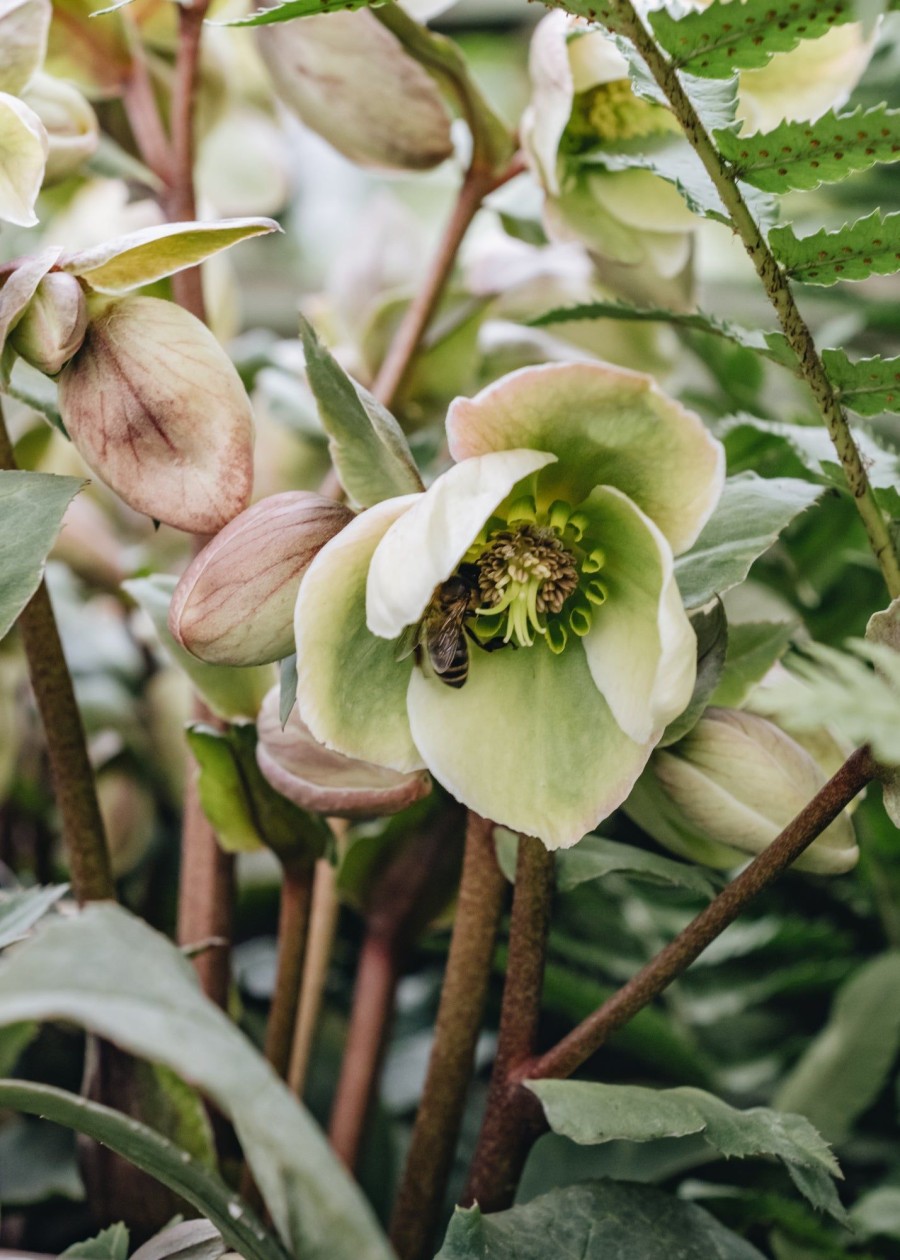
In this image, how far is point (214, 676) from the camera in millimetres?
360

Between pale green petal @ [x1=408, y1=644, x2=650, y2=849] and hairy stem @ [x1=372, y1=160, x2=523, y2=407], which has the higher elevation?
hairy stem @ [x1=372, y1=160, x2=523, y2=407]

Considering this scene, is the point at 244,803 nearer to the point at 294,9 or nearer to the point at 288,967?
the point at 288,967

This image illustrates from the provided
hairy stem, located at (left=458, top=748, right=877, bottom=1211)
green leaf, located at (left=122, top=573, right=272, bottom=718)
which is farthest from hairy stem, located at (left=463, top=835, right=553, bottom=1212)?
green leaf, located at (left=122, top=573, right=272, bottom=718)

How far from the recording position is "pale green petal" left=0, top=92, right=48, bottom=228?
296 mm

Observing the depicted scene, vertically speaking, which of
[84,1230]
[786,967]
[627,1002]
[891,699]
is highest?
[891,699]

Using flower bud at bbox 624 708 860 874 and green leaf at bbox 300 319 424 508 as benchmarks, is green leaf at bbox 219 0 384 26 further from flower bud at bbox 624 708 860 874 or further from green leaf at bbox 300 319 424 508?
flower bud at bbox 624 708 860 874

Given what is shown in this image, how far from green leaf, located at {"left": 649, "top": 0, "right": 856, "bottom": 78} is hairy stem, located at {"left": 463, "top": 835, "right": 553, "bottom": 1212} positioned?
0.59ft

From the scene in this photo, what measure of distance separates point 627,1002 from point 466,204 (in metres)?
0.29

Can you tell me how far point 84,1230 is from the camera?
1.37 feet

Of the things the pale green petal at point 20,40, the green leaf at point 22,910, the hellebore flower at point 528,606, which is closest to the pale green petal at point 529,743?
the hellebore flower at point 528,606

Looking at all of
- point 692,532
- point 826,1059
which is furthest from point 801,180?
point 826,1059

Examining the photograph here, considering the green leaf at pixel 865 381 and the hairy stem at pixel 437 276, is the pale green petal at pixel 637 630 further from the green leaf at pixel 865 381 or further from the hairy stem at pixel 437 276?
the hairy stem at pixel 437 276

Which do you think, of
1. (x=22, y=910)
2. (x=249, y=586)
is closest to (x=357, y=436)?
(x=249, y=586)

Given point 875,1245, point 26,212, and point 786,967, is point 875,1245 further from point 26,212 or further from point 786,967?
point 26,212
